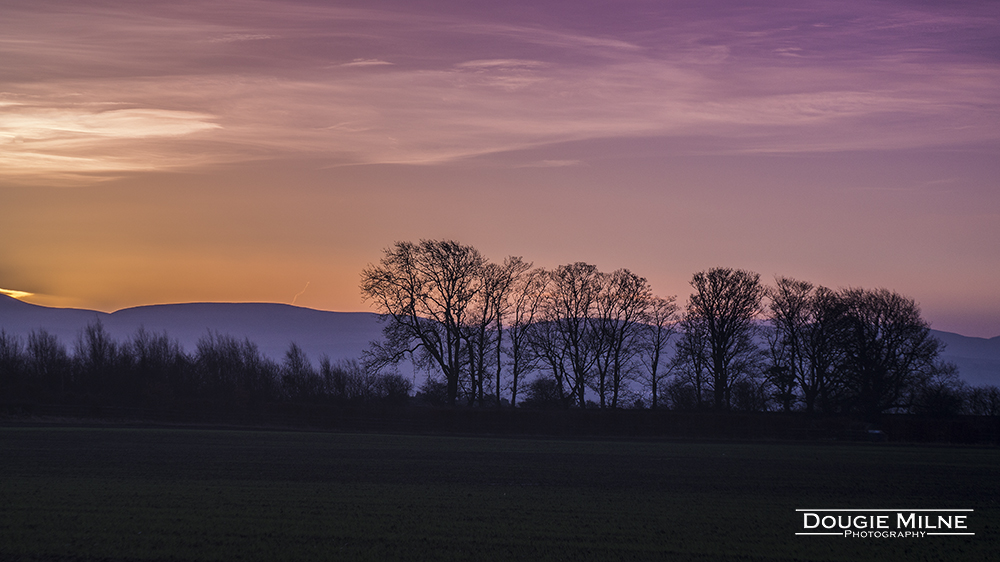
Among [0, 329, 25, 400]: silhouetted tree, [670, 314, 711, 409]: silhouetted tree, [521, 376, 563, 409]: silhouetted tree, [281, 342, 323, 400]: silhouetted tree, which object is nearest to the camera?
[0, 329, 25, 400]: silhouetted tree

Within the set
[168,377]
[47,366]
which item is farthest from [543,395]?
[47,366]

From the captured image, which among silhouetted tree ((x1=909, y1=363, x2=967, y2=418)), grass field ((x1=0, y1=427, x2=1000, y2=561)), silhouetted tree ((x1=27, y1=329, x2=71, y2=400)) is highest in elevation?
silhouetted tree ((x1=27, y1=329, x2=71, y2=400))

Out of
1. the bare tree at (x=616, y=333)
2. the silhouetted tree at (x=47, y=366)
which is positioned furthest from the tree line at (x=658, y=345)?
the silhouetted tree at (x=47, y=366)

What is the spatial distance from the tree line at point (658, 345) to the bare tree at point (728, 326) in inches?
4.4

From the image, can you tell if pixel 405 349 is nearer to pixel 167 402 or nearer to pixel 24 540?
pixel 167 402

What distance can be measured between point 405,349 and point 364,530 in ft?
162

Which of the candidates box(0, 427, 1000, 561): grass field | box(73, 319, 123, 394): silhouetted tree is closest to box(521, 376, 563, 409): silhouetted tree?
box(0, 427, 1000, 561): grass field

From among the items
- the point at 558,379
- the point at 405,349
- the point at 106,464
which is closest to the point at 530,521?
the point at 106,464

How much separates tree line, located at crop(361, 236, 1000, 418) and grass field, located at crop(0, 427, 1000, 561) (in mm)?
33124

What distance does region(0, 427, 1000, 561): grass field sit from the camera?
1370cm

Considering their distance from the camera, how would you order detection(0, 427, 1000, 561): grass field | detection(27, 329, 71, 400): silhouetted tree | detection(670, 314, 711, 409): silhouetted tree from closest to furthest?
1. detection(0, 427, 1000, 561): grass field
2. detection(27, 329, 71, 400): silhouetted tree
3. detection(670, 314, 711, 409): silhouetted tree

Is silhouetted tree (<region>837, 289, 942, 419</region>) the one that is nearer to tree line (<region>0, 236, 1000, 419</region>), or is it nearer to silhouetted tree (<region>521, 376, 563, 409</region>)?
tree line (<region>0, 236, 1000, 419</region>)

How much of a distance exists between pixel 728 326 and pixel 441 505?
5394 centimetres

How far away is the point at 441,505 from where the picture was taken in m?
18.4
